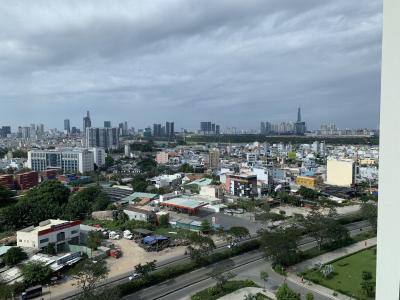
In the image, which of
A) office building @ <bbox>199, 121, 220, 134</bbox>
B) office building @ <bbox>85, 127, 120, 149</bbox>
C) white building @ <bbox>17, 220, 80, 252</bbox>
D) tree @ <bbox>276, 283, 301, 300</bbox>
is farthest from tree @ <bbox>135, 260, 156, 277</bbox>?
office building @ <bbox>199, 121, 220, 134</bbox>

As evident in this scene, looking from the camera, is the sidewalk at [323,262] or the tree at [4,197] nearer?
the sidewalk at [323,262]

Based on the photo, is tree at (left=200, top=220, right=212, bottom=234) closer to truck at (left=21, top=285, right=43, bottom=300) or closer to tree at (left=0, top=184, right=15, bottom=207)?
truck at (left=21, top=285, right=43, bottom=300)

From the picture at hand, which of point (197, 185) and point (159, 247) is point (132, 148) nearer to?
point (197, 185)

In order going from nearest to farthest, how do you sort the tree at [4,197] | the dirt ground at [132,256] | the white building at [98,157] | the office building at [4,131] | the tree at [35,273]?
the tree at [35,273], the dirt ground at [132,256], the tree at [4,197], the white building at [98,157], the office building at [4,131]

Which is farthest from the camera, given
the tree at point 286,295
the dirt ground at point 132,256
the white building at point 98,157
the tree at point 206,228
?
the white building at point 98,157

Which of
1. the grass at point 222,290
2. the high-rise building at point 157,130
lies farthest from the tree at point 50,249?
the high-rise building at point 157,130

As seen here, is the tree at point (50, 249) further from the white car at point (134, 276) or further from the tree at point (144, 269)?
the tree at point (144, 269)

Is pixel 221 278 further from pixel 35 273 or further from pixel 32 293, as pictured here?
pixel 35 273

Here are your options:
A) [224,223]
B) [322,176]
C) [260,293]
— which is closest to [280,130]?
[322,176]
